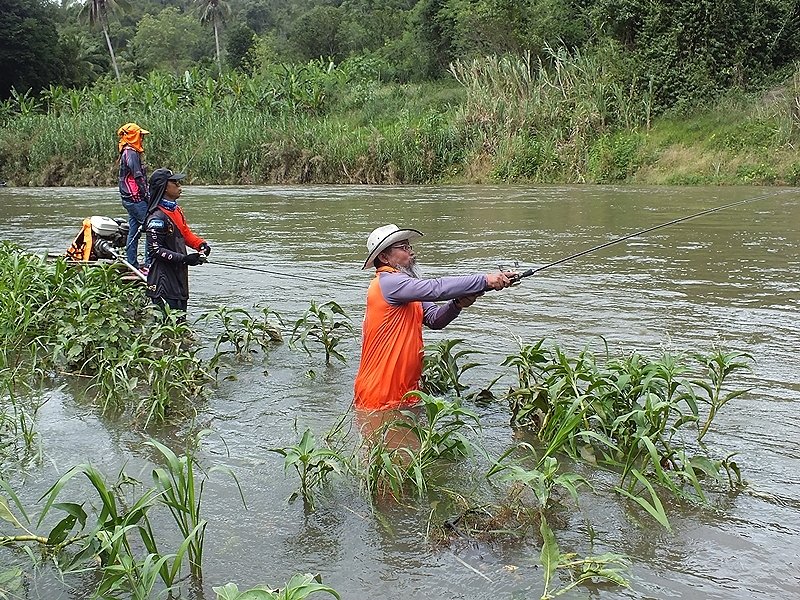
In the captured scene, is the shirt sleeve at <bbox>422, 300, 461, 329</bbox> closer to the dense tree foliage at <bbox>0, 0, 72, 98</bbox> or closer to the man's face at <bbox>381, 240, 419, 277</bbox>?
the man's face at <bbox>381, 240, 419, 277</bbox>

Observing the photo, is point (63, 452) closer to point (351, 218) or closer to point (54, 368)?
point (54, 368)

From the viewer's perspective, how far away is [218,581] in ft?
10.8

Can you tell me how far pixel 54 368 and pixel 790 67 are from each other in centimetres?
2198

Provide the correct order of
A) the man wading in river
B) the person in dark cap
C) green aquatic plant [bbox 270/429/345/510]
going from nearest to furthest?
green aquatic plant [bbox 270/429/345/510]
the man wading in river
the person in dark cap

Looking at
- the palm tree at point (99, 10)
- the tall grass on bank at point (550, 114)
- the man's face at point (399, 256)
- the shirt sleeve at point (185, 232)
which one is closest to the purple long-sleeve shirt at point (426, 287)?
the man's face at point (399, 256)

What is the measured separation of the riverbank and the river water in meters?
6.53

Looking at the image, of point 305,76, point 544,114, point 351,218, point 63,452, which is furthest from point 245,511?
point 305,76

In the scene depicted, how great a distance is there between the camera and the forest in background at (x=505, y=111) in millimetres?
21609

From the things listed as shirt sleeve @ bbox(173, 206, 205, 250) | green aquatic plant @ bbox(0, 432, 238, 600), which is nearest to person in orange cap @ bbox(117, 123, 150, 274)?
shirt sleeve @ bbox(173, 206, 205, 250)

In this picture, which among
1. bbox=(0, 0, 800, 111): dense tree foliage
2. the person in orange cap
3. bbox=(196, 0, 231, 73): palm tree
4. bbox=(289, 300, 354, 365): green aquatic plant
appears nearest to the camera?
bbox=(289, 300, 354, 365): green aquatic plant

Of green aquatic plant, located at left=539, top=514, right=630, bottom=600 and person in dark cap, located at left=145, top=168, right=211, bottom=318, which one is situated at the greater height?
person in dark cap, located at left=145, top=168, right=211, bottom=318

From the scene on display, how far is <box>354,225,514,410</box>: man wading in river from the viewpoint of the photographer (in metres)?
4.93

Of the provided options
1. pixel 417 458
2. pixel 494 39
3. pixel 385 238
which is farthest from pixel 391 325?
pixel 494 39

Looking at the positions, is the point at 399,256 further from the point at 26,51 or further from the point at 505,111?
the point at 26,51
